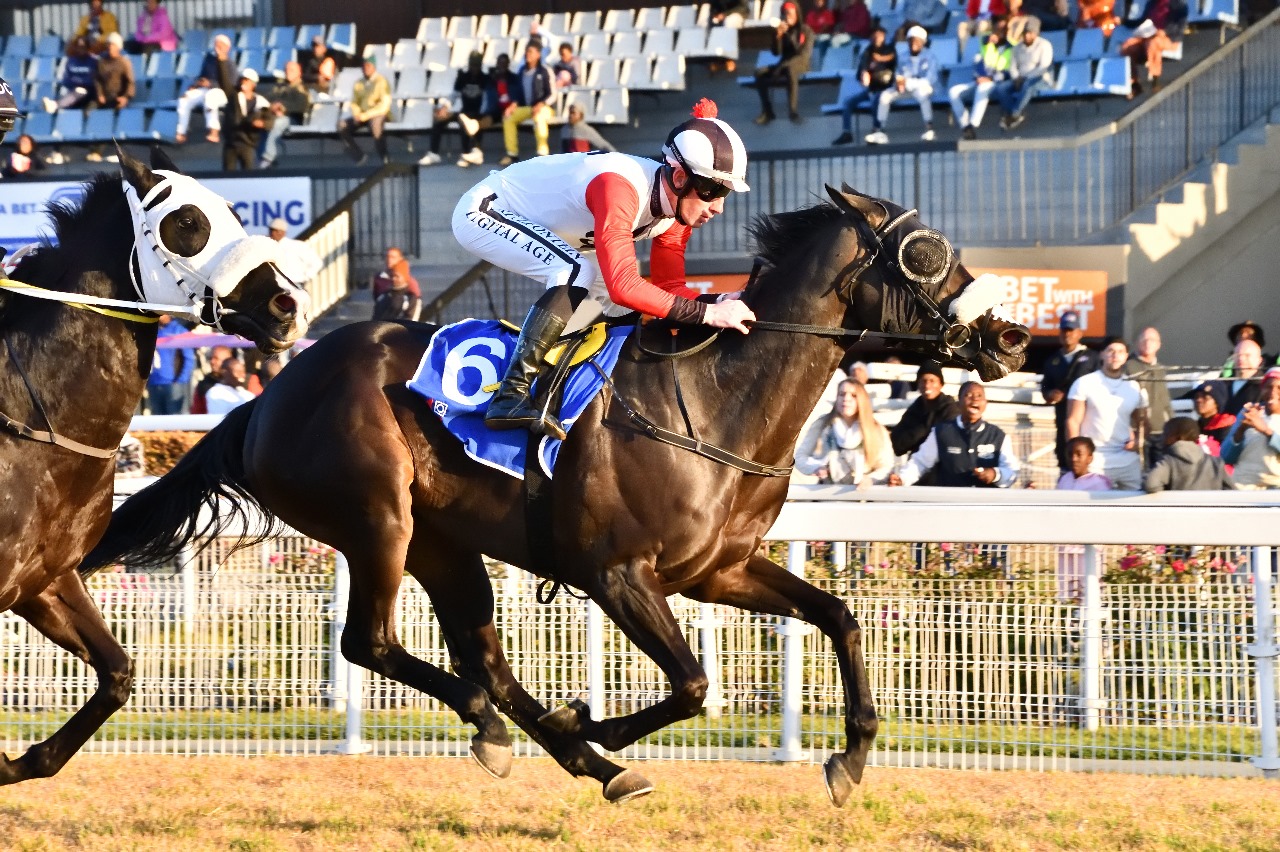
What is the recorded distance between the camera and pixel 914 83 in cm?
1411

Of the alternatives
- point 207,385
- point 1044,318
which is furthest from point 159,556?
point 1044,318

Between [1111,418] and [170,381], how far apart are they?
6.59 m

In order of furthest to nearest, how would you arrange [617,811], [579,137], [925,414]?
1. [579,137]
2. [925,414]
3. [617,811]

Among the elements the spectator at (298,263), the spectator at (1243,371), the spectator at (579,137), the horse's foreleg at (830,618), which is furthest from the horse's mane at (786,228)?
the spectator at (579,137)

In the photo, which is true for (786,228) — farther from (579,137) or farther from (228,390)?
(579,137)

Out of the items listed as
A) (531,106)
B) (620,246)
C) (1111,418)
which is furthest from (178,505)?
(531,106)

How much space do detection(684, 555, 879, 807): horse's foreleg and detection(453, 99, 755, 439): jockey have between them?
70 cm

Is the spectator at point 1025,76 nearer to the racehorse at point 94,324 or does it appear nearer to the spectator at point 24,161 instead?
the spectator at point 24,161

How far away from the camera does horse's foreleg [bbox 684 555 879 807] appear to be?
4.74 metres

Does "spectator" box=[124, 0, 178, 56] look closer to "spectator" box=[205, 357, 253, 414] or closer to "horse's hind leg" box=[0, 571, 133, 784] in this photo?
"spectator" box=[205, 357, 253, 414]

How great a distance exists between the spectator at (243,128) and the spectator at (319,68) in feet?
5.00

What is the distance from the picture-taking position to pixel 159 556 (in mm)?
5348

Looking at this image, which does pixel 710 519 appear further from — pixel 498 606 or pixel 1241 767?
pixel 1241 767

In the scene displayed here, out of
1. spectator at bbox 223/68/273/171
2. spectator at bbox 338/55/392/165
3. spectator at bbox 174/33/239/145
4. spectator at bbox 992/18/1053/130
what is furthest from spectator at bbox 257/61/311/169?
spectator at bbox 992/18/1053/130
